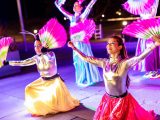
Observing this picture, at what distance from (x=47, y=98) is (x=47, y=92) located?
0.32 feet

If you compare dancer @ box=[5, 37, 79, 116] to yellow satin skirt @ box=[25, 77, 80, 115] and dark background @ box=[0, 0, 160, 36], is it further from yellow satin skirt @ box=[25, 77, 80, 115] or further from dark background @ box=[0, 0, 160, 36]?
dark background @ box=[0, 0, 160, 36]

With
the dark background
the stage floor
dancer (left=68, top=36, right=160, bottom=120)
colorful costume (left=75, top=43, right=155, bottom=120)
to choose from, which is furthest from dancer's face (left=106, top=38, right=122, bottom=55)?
the dark background

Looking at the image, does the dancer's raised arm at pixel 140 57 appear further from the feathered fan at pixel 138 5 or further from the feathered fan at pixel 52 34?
the feathered fan at pixel 138 5

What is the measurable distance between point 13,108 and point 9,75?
11.3 feet

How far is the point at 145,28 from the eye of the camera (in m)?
3.33

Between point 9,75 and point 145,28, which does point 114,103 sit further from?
point 9,75

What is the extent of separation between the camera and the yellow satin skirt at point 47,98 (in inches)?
187

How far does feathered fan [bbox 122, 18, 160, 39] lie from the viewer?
3229 mm

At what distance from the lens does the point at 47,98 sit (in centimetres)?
479

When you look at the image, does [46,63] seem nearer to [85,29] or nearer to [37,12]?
[85,29]

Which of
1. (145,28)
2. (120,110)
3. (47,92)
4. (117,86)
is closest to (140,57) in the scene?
(145,28)

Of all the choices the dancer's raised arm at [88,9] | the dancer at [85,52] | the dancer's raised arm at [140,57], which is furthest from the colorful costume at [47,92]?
the dancer's raised arm at [88,9]

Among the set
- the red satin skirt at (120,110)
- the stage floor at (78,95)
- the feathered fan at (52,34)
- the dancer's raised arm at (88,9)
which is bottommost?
the stage floor at (78,95)

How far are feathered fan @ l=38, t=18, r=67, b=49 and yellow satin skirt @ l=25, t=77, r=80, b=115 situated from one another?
60 cm
